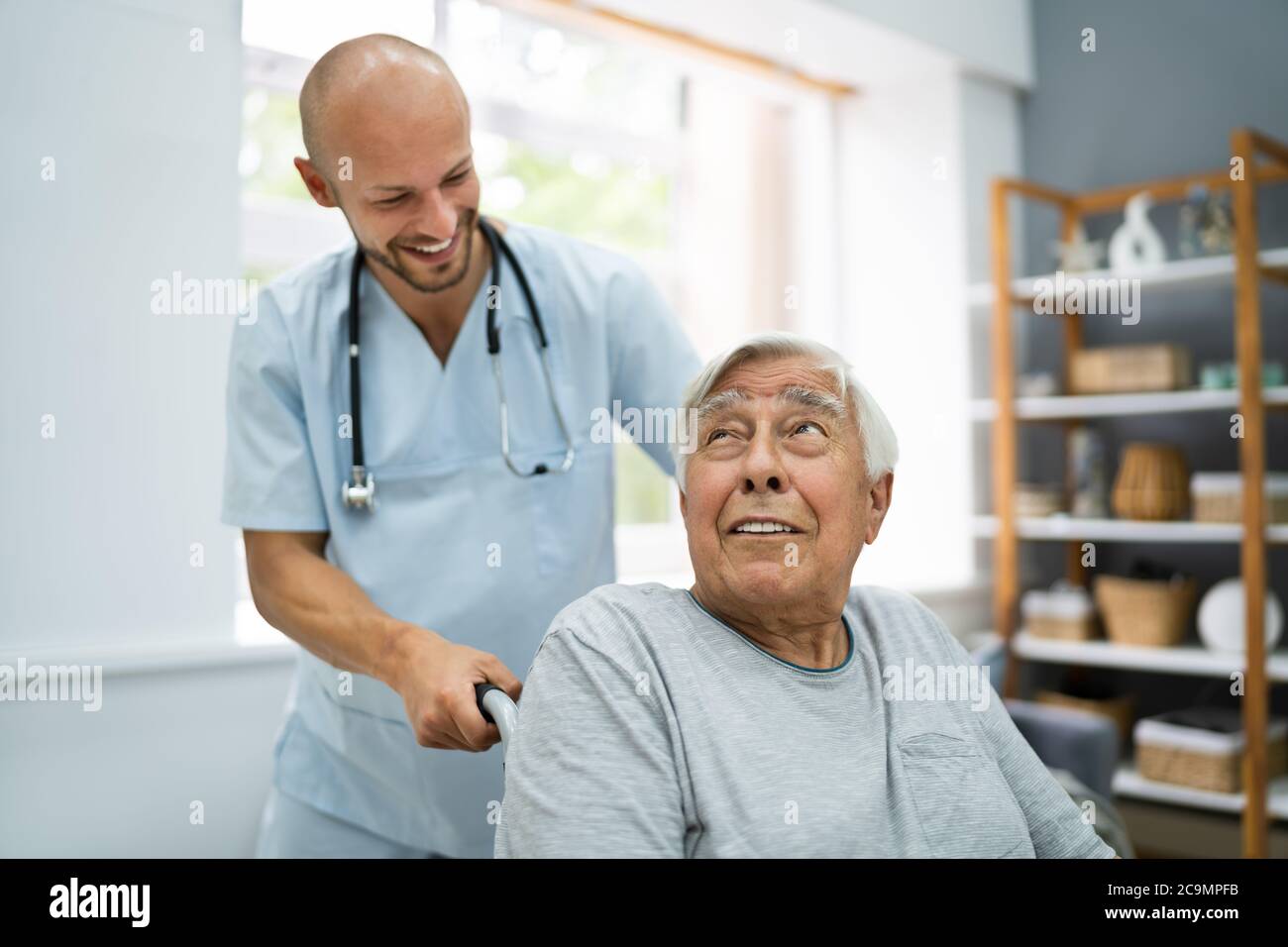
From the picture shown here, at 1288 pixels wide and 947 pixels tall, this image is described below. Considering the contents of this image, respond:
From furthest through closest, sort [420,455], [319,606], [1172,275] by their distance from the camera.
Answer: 1. [1172,275]
2. [420,455]
3. [319,606]

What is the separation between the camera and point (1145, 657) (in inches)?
107

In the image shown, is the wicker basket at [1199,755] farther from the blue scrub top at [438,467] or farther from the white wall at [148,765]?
the white wall at [148,765]

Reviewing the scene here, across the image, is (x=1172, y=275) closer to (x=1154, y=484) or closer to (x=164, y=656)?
(x=1154, y=484)

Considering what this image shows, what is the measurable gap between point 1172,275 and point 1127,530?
65 centimetres

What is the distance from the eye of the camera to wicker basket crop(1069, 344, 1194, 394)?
9.02 feet

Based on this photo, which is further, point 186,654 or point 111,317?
point 186,654

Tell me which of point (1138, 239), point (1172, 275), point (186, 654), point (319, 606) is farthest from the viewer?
point (1138, 239)

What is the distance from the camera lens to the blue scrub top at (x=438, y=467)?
1219 millimetres

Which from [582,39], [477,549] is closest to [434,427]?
[477,549]

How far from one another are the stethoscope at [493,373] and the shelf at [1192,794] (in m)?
1.90

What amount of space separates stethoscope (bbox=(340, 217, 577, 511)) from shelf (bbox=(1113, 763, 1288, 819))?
1902mm

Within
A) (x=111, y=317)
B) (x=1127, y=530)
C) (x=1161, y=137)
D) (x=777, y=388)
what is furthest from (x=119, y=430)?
(x=1161, y=137)

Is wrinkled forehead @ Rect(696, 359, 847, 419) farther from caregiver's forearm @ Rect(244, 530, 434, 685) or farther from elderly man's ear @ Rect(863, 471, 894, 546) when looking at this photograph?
caregiver's forearm @ Rect(244, 530, 434, 685)

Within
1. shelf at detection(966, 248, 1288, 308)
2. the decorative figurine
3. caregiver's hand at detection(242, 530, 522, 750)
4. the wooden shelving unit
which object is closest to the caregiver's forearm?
caregiver's hand at detection(242, 530, 522, 750)
